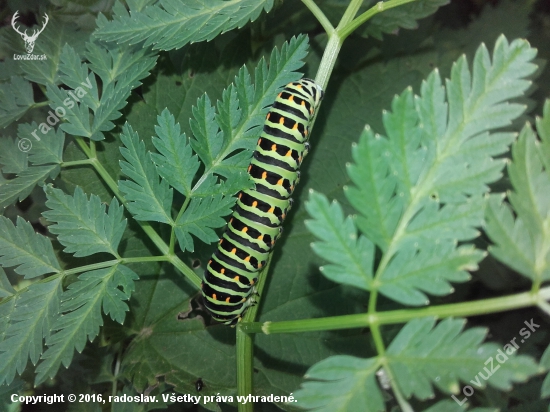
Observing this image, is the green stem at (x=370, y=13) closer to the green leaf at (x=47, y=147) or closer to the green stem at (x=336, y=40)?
the green stem at (x=336, y=40)

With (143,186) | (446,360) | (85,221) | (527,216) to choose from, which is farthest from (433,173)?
(85,221)

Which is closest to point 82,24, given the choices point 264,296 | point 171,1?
point 171,1

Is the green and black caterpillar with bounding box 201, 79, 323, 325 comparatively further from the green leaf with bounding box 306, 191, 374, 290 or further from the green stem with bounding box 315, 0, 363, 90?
the green leaf with bounding box 306, 191, 374, 290

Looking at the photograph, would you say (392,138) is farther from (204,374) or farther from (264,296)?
(204,374)

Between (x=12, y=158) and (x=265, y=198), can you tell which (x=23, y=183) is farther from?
(x=265, y=198)

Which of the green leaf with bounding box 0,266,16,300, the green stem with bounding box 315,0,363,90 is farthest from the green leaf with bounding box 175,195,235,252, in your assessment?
the green leaf with bounding box 0,266,16,300

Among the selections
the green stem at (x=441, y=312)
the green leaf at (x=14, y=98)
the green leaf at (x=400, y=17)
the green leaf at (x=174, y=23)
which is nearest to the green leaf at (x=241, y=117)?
the green leaf at (x=174, y=23)
